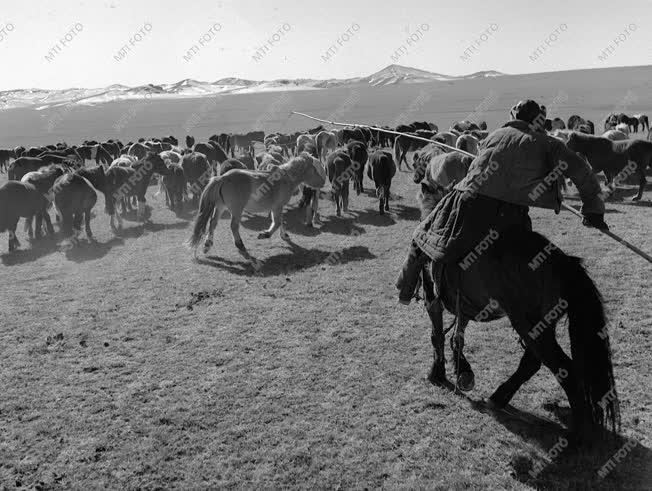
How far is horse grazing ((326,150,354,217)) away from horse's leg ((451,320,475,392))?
9.34m

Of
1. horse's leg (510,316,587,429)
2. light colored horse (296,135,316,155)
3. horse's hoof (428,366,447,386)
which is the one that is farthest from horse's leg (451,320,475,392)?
light colored horse (296,135,316,155)

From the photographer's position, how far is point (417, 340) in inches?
254

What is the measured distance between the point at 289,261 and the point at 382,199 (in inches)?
184

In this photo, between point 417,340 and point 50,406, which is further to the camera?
point 417,340

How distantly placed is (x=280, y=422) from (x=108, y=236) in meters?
9.99

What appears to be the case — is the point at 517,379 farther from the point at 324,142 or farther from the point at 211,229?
the point at 324,142

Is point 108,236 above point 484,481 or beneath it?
above

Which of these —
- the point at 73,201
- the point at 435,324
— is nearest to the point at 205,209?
the point at 73,201

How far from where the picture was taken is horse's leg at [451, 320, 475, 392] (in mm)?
4820

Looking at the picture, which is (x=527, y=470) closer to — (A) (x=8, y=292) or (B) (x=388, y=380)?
(B) (x=388, y=380)

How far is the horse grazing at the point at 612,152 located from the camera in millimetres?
14062

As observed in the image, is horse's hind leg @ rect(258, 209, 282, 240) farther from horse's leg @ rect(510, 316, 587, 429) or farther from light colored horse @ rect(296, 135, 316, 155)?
light colored horse @ rect(296, 135, 316, 155)

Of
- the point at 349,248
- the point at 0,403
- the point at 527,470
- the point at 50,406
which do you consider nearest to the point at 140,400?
the point at 50,406

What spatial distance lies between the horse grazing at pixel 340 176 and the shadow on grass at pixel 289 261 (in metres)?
3.65
